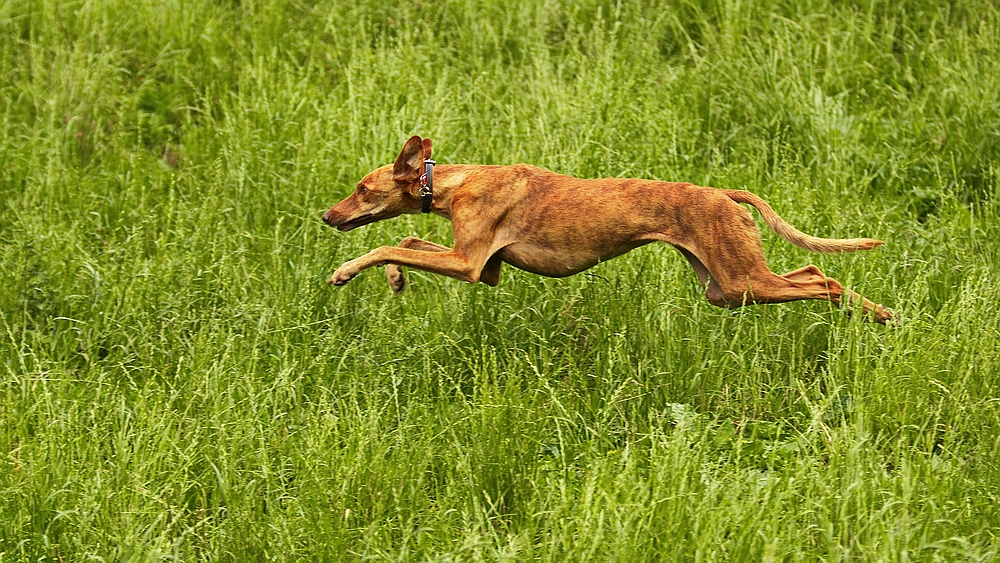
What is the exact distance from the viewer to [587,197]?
530cm

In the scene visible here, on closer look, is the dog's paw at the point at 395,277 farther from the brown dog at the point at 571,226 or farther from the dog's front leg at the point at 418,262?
the dog's front leg at the point at 418,262

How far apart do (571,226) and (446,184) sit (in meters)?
0.65

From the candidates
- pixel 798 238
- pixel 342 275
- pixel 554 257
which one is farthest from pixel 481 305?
pixel 798 238

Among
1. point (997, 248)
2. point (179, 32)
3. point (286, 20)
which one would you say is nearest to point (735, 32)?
point (997, 248)

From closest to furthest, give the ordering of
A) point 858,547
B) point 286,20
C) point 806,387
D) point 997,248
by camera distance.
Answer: point 858,547 < point 806,387 < point 997,248 < point 286,20

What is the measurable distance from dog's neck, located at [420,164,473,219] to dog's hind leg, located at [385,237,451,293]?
0.61ft

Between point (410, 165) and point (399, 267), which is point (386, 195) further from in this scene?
point (399, 267)

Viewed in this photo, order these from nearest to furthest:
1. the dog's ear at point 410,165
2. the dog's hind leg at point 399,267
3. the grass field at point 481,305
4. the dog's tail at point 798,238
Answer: the grass field at point 481,305
the dog's tail at point 798,238
the dog's ear at point 410,165
the dog's hind leg at point 399,267

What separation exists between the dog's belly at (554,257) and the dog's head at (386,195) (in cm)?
52

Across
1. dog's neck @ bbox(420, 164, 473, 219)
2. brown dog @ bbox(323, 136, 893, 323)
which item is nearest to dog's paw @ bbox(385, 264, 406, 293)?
brown dog @ bbox(323, 136, 893, 323)

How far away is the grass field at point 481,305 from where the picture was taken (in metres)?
4.23

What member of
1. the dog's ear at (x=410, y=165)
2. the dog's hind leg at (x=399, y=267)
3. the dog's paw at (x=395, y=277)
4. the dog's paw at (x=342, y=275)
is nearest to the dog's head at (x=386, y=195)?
the dog's ear at (x=410, y=165)

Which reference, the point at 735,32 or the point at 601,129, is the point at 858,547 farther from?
the point at 735,32

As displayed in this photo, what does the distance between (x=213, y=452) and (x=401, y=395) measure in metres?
0.99
